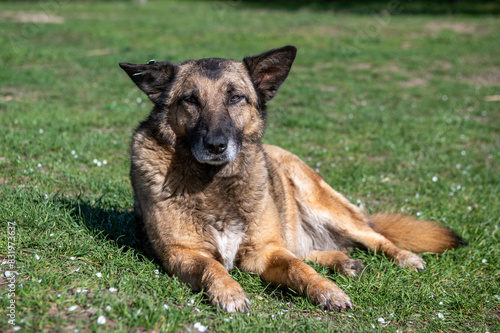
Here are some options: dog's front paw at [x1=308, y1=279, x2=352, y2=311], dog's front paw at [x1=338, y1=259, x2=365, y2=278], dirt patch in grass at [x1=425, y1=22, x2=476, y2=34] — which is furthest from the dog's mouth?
dirt patch in grass at [x1=425, y1=22, x2=476, y2=34]

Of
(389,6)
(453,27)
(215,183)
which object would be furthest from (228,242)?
(389,6)

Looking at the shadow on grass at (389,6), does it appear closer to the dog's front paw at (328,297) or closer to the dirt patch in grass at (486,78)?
the dirt patch in grass at (486,78)

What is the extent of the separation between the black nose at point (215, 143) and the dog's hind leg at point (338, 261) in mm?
1616

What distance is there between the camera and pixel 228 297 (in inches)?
123

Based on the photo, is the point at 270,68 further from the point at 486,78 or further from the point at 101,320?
the point at 486,78

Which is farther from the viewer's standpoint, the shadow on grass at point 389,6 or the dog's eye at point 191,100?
the shadow on grass at point 389,6

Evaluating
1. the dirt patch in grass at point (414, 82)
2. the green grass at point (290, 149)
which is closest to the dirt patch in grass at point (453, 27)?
the green grass at point (290, 149)

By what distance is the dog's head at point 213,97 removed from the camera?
358 centimetres

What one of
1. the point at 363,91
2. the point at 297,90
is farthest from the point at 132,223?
the point at 363,91

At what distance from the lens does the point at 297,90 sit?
11.2 meters

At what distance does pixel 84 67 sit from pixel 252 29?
871cm

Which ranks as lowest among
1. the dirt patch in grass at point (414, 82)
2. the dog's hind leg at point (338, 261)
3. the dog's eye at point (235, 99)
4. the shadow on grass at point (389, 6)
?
the dog's hind leg at point (338, 261)

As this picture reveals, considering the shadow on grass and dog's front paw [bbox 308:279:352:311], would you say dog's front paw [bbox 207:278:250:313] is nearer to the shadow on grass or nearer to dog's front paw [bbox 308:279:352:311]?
dog's front paw [bbox 308:279:352:311]

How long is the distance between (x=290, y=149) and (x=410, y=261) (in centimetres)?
350
